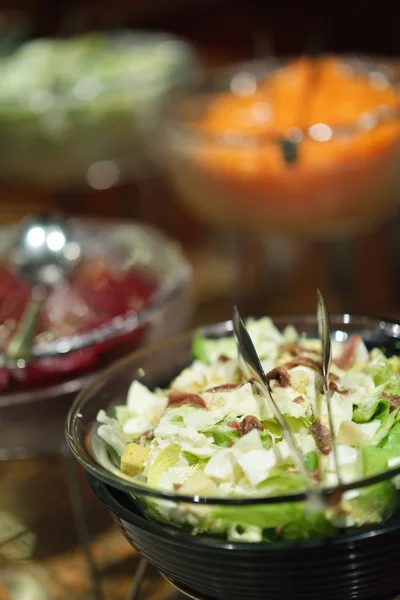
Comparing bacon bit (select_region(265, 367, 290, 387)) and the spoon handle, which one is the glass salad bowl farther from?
the spoon handle

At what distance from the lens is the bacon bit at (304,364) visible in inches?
22.7

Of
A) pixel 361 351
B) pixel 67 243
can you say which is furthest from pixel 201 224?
pixel 361 351

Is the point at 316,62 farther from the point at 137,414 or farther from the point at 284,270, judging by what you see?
the point at 137,414

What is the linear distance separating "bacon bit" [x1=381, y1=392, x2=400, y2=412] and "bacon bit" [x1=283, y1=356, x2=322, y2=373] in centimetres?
5

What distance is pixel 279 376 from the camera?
1.84 ft

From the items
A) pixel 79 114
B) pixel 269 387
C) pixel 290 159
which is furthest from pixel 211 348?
pixel 79 114

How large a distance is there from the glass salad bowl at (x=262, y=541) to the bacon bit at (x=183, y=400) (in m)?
0.07

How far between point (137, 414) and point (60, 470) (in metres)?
0.31

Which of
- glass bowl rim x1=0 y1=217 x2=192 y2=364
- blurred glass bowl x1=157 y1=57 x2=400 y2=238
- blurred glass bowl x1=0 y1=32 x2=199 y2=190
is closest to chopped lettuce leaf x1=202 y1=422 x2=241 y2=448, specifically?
glass bowl rim x1=0 y1=217 x2=192 y2=364

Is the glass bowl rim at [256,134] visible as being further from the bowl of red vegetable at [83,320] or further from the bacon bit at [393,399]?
the bacon bit at [393,399]

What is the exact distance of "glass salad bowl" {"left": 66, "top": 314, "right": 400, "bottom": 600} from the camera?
0.45 m

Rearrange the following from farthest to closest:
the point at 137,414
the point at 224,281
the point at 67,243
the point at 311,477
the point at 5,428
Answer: the point at 224,281 < the point at 67,243 < the point at 5,428 < the point at 137,414 < the point at 311,477

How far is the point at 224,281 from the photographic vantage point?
4.40 ft

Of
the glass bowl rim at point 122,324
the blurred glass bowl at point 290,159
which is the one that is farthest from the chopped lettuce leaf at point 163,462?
the blurred glass bowl at point 290,159
